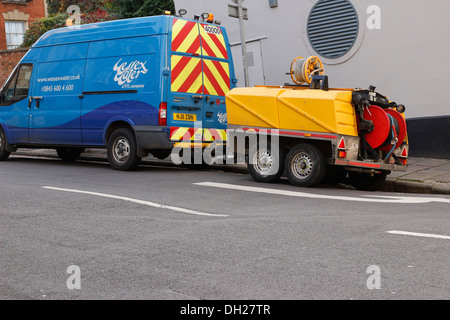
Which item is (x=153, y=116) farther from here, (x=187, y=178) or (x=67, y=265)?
(x=67, y=265)

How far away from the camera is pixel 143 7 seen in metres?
20.5

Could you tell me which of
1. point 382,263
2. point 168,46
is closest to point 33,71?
point 168,46

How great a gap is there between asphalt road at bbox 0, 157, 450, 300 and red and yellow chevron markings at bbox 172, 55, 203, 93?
2.52m

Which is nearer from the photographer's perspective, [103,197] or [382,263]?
[382,263]

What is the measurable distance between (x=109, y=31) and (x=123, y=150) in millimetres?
2307

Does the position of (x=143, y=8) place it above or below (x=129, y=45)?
above

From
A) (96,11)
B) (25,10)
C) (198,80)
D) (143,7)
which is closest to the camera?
(198,80)

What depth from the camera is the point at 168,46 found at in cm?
Result: 1130

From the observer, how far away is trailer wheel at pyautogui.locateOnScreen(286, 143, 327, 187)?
9.65 meters

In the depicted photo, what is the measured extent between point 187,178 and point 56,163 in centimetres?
448

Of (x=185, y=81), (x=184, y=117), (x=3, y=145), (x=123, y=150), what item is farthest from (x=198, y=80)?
(x=3, y=145)

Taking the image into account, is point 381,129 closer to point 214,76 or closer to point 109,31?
point 214,76

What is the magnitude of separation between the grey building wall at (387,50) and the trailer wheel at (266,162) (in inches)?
173
